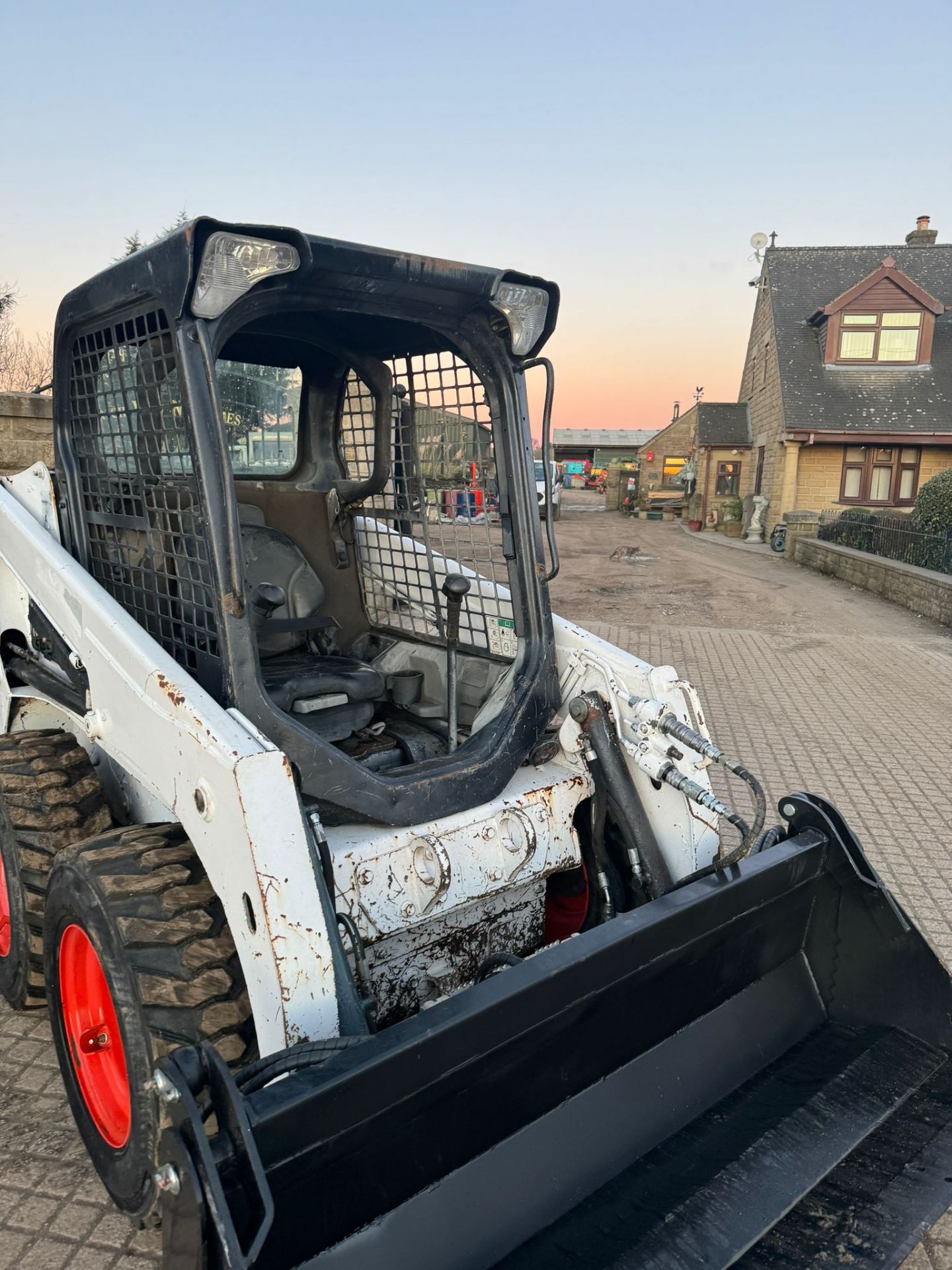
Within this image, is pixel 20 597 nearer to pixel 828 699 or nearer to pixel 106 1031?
pixel 106 1031

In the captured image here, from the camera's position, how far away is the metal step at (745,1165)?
5.98 ft

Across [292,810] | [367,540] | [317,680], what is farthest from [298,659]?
[292,810]

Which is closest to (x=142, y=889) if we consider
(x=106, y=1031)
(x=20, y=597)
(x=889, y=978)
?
(x=106, y=1031)

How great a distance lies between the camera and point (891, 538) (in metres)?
14.4

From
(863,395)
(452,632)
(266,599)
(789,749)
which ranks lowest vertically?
(789,749)

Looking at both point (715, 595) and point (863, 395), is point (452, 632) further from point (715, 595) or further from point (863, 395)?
point (863, 395)

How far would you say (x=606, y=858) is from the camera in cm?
286

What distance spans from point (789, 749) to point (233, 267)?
16.9 feet

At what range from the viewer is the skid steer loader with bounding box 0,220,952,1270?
1781 mm

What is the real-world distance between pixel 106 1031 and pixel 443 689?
1614 millimetres

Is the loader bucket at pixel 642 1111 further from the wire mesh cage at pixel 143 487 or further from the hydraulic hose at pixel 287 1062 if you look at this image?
the wire mesh cage at pixel 143 487

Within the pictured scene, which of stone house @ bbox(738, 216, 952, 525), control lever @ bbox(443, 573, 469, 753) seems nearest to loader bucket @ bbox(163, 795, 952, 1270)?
control lever @ bbox(443, 573, 469, 753)

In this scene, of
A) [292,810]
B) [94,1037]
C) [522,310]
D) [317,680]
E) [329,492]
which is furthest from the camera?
[329,492]

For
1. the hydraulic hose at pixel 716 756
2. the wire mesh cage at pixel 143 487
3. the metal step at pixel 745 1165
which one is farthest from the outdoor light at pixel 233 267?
the metal step at pixel 745 1165
